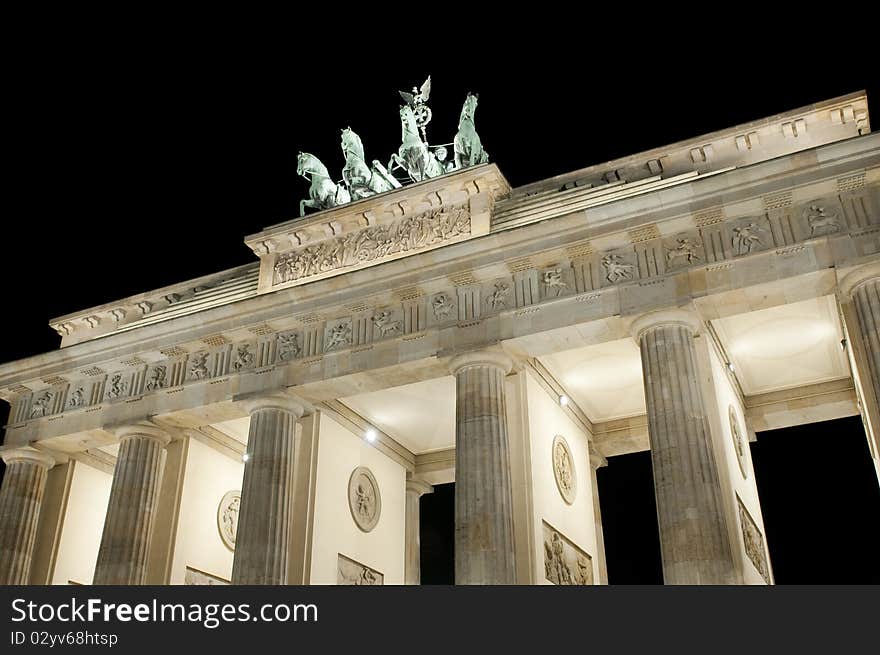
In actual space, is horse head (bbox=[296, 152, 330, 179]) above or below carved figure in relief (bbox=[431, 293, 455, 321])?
above

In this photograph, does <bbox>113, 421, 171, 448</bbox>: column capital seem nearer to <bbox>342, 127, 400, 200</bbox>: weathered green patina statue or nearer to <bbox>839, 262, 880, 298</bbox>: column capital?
<bbox>342, 127, 400, 200</bbox>: weathered green patina statue

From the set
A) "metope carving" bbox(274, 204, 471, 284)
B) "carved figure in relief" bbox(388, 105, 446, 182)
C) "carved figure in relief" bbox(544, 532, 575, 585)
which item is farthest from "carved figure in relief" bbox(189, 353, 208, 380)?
"carved figure in relief" bbox(544, 532, 575, 585)

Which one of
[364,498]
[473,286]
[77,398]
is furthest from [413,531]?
[77,398]

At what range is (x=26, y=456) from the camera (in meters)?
23.3

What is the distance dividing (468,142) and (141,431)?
10725 mm

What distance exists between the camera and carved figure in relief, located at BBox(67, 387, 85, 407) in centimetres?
2294

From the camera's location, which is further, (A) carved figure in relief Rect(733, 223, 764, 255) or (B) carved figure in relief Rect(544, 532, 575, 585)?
(B) carved figure in relief Rect(544, 532, 575, 585)

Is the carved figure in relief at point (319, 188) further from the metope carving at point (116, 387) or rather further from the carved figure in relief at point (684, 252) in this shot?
the carved figure in relief at point (684, 252)

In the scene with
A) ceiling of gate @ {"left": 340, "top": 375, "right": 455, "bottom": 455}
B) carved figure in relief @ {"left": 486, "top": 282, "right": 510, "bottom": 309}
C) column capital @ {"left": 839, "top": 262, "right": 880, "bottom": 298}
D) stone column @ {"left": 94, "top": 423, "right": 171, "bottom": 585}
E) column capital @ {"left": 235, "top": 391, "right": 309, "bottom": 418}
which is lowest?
stone column @ {"left": 94, "top": 423, "right": 171, "bottom": 585}

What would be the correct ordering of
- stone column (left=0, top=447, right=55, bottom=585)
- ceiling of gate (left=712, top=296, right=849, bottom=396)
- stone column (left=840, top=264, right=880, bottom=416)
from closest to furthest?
stone column (left=840, top=264, right=880, bottom=416) → ceiling of gate (left=712, top=296, right=849, bottom=396) → stone column (left=0, top=447, right=55, bottom=585)

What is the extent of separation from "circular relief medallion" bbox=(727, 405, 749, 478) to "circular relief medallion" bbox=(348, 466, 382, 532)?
9.14m

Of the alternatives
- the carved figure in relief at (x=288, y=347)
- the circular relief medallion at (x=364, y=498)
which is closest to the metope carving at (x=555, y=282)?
the carved figure in relief at (x=288, y=347)

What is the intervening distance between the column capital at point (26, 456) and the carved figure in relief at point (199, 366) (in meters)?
5.20
